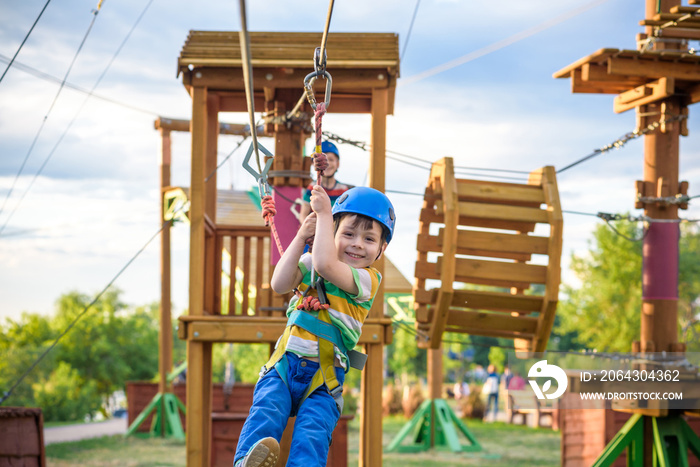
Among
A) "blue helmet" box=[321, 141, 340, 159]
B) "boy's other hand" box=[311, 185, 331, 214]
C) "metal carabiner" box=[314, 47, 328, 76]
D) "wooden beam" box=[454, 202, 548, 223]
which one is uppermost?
"blue helmet" box=[321, 141, 340, 159]

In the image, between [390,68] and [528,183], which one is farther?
[528,183]

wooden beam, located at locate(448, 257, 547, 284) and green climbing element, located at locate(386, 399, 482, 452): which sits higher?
wooden beam, located at locate(448, 257, 547, 284)

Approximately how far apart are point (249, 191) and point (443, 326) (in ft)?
26.6

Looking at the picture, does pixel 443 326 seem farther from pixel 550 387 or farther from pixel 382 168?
pixel 382 168

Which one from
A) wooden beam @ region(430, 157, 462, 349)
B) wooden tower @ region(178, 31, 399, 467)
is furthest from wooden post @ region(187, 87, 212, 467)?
wooden beam @ region(430, 157, 462, 349)

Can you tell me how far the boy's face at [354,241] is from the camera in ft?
12.2

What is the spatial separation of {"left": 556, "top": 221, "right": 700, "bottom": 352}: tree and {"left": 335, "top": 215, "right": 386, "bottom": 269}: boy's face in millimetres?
28142

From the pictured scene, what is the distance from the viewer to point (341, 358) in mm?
3725

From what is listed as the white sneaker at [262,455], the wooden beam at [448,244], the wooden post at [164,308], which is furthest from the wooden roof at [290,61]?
the wooden post at [164,308]

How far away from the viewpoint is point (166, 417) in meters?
14.7

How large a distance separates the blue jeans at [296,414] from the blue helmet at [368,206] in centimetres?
73

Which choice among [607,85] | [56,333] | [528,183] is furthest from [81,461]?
[56,333]

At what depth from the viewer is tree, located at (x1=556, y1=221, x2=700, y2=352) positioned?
3078cm

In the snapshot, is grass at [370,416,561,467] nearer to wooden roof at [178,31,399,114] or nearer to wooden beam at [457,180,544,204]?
wooden beam at [457,180,544,204]
